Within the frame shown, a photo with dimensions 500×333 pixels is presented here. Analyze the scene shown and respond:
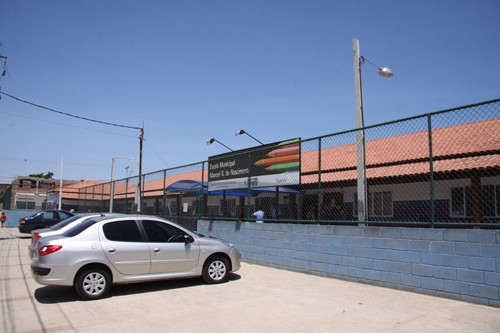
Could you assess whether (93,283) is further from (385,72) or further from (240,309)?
(385,72)

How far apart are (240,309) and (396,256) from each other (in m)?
3.24

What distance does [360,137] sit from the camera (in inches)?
353

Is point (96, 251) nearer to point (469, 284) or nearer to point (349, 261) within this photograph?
point (349, 261)

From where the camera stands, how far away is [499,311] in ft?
20.1

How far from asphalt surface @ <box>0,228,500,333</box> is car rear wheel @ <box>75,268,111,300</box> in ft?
0.49

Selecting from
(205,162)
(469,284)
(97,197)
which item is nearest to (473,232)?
(469,284)

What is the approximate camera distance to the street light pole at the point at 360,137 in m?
8.83

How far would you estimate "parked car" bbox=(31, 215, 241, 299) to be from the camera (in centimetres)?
678

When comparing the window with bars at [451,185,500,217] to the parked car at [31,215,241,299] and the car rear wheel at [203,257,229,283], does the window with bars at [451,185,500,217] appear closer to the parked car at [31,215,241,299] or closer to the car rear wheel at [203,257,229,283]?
the car rear wheel at [203,257,229,283]

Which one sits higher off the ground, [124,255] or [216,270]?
[124,255]

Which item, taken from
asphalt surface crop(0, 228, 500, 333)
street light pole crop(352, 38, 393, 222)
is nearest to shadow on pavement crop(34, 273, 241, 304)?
asphalt surface crop(0, 228, 500, 333)

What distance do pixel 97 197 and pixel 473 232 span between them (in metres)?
23.5

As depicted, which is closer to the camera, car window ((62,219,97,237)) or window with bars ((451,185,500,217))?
car window ((62,219,97,237))

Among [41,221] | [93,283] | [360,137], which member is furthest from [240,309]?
[41,221]
